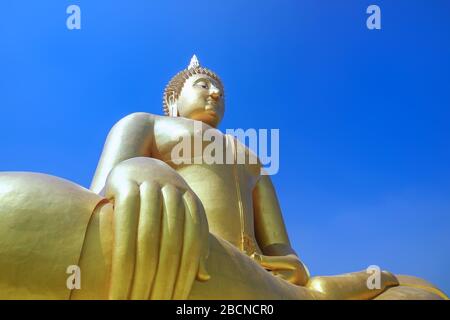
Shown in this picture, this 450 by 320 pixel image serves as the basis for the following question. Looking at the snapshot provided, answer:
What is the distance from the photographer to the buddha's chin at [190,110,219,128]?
5.07 metres

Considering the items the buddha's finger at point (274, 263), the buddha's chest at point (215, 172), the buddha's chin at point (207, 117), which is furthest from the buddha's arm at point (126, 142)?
the buddha's finger at point (274, 263)

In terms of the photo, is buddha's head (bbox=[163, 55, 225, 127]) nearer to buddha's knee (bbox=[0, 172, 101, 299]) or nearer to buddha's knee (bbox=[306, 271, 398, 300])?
buddha's knee (bbox=[306, 271, 398, 300])

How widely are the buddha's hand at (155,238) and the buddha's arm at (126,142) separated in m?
1.71

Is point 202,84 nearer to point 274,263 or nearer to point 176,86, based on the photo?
point 176,86

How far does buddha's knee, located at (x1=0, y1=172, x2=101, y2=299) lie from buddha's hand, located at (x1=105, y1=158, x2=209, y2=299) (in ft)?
0.56

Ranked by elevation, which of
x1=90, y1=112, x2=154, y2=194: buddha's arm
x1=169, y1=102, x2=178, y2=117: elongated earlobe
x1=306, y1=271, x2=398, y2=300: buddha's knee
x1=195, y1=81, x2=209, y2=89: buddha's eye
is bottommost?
x1=306, y1=271, x2=398, y2=300: buddha's knee

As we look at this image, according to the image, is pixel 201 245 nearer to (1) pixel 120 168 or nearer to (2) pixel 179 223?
(2) pixel 179 223

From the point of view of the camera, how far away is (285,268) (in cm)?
369

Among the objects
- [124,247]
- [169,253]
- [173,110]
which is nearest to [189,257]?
[169,253]

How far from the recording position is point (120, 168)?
2.47 m

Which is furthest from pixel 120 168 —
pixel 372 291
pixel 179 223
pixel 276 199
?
pixel 276 199

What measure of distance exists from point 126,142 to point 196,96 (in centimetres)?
112

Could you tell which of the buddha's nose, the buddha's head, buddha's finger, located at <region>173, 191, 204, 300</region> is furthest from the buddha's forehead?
buddha's finger, located at <region>173, 191, 204, 300</region>
